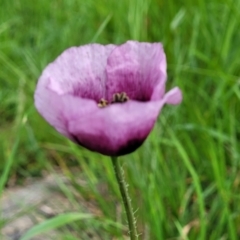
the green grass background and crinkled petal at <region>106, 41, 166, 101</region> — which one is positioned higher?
crinkled petal at <region>106, 41, 166, 101</region>

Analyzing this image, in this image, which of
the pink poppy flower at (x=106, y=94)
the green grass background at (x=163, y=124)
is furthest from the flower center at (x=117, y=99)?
the green grass background at (x=163, y=124)

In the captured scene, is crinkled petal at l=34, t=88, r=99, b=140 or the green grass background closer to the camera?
crinkled petal at l=34, t=88, r=99, b=140

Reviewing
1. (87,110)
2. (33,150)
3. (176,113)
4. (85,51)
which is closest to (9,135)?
(33,150)

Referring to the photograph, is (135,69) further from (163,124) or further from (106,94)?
(163,124)

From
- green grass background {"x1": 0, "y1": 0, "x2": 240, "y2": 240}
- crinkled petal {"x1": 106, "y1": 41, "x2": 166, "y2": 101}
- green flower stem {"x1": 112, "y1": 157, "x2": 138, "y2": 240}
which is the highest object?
crinkled petal {"x1": 106, "y1": 41, "x2": 166, "y2": 101}

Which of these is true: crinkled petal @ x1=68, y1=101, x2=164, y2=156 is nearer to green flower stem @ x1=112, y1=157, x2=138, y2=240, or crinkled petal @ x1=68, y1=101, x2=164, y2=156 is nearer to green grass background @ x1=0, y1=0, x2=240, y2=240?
green flower stem @ x1=112, y1=157, x2=138, y2=240

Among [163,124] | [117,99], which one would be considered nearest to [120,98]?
[117,99]

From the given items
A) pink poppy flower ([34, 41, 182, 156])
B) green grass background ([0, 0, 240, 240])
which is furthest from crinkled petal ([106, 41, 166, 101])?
green grass background ([0, 0, 240, 240])
